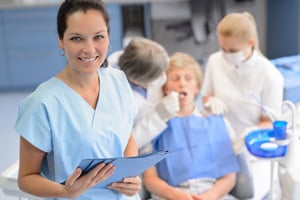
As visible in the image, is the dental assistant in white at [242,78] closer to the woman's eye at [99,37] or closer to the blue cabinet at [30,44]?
the woman's eye at [99,37]

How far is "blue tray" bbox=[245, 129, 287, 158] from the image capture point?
178cm

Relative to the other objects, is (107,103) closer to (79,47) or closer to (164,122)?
(79,47)

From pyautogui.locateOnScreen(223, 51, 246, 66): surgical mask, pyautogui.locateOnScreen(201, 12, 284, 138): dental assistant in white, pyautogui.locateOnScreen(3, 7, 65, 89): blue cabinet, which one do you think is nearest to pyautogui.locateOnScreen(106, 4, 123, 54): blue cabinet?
pyautogui.locateOnScreen(3, 7, 65, 89): blue cabinet

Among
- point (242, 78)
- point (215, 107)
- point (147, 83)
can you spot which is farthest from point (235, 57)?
point (147, 83)

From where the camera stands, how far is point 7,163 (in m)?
3.23

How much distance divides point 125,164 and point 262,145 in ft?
2.78

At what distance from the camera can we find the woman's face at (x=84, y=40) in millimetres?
1127

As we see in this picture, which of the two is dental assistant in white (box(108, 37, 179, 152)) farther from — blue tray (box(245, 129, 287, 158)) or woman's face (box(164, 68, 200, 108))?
blue tray (box(245, 129, 287, 158))

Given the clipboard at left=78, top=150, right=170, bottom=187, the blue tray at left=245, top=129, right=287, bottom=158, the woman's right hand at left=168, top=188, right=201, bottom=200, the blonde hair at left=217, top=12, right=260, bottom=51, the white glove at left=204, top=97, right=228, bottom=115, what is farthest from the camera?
the blonde hair at left=217, top=12, right=260, bottom=51

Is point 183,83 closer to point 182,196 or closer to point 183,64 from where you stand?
point 183,64

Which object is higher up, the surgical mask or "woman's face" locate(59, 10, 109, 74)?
"woman's face" locate(59, 10, 109, 74)

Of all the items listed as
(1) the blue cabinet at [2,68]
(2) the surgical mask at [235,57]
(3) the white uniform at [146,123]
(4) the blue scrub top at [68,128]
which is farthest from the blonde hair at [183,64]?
(1) the blue cabinet at [2,68]

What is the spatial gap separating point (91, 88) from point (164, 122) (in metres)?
0.79

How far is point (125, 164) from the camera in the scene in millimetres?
1127
